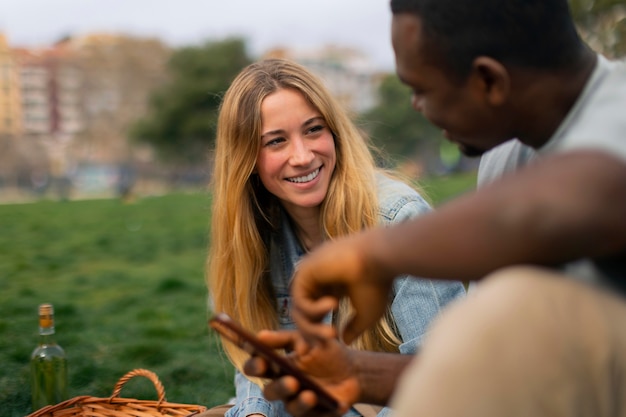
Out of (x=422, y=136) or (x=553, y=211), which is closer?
(x=553, y=211)

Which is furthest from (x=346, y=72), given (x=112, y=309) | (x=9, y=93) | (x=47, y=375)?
(x=47, y=375)

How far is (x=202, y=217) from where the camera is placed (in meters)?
14.9

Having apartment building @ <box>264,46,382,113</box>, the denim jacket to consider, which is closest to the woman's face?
the denim jacket

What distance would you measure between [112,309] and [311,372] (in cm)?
472

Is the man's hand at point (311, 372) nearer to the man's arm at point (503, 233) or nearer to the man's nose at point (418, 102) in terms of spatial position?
the man's arm at point (503, 233)

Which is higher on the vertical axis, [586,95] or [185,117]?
[586,95]

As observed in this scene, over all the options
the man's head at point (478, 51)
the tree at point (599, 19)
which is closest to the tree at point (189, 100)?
the tree at point (599, 19)

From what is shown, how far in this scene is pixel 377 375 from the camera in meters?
1.75

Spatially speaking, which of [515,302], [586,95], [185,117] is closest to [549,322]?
[515,302]

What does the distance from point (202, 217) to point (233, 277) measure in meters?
12.0

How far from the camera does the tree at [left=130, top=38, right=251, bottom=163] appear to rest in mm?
53438

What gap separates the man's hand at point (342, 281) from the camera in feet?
4.64

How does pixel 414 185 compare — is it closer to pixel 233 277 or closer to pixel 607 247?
pixel 233 277

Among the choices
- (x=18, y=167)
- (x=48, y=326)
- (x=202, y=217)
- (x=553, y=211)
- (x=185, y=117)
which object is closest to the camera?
(x=553, y=211)
